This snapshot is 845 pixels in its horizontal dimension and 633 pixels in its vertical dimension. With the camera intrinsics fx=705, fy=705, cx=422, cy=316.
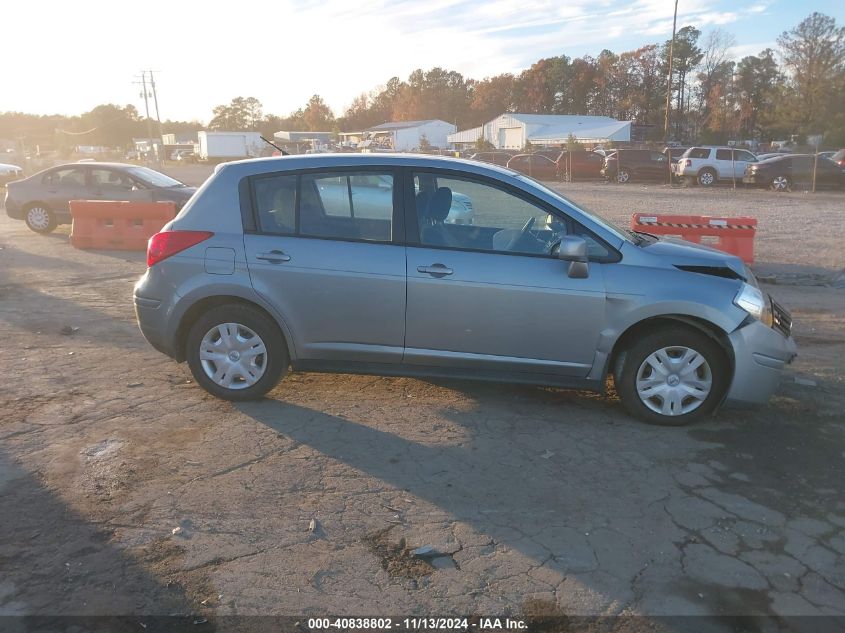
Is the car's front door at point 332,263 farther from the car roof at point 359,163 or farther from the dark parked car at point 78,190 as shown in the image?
the dark parked car at point 78,190

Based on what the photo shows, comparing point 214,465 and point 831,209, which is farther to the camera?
point 831,209

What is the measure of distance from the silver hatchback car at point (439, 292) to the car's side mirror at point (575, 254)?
0.7 inches

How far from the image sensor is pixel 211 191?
206 inches

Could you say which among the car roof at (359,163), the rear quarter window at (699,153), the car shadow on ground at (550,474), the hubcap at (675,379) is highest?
the rear quarter window at (699,153)

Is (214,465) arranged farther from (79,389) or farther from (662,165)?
(662,165)

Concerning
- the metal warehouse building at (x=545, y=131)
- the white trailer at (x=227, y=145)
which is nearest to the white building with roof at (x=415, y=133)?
the metal warehouse building at (x=545, y=131)

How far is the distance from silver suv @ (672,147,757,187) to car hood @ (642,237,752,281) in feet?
92.0

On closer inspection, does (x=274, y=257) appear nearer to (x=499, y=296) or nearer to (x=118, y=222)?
(x=499, y=296)

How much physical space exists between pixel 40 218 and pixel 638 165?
26.5 metres

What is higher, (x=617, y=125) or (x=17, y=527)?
(x=617, y=125)

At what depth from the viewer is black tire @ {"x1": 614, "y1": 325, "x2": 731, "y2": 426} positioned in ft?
15.7

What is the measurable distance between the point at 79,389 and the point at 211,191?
1930mm

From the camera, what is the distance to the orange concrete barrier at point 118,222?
41.6ft

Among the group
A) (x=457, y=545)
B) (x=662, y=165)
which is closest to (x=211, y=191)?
(x=457, y=545)
